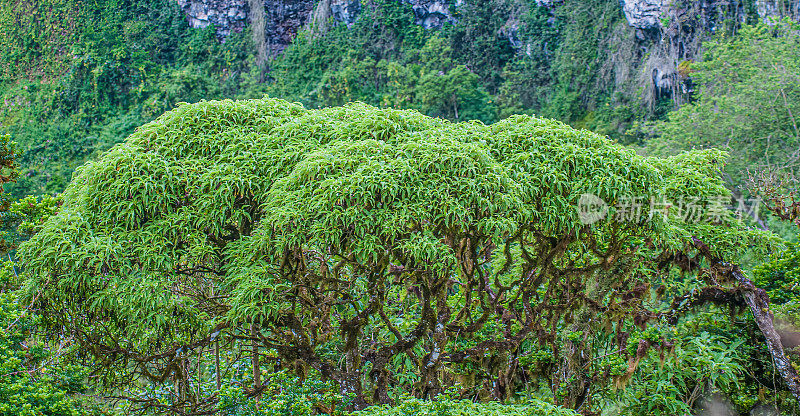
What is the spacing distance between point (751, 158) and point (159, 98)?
21.9 meters

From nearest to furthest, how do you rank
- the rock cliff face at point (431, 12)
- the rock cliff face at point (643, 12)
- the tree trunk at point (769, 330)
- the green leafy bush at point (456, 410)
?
1. the green leafy bush at point (456, 410)
2. the tree trunk at point (769, 330)
3. the rock cliff face at point (643, 12)
4. the rock cliff face at point (431, 12)

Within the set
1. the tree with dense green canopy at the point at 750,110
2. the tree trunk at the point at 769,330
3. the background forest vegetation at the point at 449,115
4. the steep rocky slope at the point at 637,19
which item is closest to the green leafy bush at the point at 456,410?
the background forest vegetation at the point at 449,115

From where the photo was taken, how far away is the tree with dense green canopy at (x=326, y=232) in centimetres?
305

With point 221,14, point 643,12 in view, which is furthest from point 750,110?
point 221,14

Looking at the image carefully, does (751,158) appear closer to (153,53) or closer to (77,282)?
(77,282)

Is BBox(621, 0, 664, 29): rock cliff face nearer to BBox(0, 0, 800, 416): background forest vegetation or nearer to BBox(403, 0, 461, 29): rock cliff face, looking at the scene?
BBox(0, 0, 800, 416): background forest vegetation

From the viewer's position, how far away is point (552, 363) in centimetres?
464

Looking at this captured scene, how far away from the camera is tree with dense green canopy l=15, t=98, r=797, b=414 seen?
3.05 meters

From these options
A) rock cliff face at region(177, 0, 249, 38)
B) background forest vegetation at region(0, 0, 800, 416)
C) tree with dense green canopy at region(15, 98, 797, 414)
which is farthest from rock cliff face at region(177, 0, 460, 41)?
tree with dense green canopy at region(15, 98, 797, 414)

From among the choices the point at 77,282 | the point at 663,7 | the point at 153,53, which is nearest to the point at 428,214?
the point at 77,282

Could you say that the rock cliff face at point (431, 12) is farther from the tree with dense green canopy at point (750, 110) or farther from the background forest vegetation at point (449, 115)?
the tree with dense green canopy at point (750, 110)

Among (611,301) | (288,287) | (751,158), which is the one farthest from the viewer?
(751,158)

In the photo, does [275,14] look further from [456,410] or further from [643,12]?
[456,410]

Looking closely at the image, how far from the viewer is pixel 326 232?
2957mm
